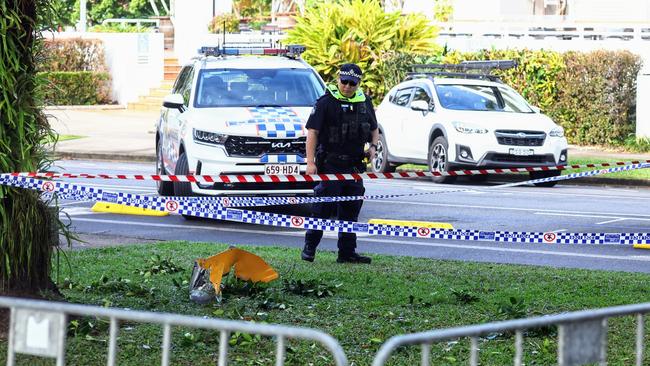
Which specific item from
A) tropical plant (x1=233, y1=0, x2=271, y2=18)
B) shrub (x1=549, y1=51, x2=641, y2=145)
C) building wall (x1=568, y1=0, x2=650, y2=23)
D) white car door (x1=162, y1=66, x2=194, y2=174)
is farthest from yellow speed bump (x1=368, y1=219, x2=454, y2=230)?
tropical plant (x1=233, y1=0, x2=271, y2=18)

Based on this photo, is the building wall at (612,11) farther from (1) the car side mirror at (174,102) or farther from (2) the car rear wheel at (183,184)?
(2) the car rear wheel at (183,184)

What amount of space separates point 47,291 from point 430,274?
3.32 metres

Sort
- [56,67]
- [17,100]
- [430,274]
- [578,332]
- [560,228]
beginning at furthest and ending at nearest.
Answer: [56,67]
[560,228]
[430,274]
[17,100]
[578,332]

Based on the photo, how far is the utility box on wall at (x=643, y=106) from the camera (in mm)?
24842

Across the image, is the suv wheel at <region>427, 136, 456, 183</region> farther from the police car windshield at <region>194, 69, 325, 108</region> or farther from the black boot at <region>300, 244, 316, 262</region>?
the black boot at <region>300, 244, 316, 262</region>

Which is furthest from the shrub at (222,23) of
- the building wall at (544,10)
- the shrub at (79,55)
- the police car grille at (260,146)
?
the police car grille at (260,146)

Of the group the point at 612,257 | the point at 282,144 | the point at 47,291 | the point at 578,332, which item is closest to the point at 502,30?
the point at 282,144

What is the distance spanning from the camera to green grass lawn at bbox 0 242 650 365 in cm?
712

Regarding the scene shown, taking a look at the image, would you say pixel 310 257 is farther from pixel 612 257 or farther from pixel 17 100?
pixel 17 100

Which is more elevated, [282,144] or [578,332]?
[578,332]

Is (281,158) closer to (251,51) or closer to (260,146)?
(260,146)

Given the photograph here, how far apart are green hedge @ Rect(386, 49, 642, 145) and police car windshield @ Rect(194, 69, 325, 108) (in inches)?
431

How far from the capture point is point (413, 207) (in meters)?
16.2

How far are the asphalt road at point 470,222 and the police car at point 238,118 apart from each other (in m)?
0.59
